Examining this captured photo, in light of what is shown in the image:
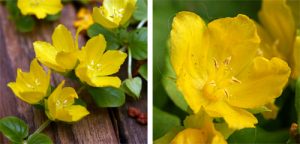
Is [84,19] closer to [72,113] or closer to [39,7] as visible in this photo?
[39,7]

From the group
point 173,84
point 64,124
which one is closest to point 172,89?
point 173,84

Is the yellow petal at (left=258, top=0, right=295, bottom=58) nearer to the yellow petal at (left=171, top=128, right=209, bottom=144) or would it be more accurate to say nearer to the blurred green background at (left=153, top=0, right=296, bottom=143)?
the blurred green background at (left=153, top=0, right=296, bottom=143)

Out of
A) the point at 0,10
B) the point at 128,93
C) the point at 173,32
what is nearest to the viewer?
the point at 173,32

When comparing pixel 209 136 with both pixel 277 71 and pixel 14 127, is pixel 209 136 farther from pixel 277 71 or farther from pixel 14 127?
pixel 14 127

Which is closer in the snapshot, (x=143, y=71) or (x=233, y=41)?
(x=233, y=41)

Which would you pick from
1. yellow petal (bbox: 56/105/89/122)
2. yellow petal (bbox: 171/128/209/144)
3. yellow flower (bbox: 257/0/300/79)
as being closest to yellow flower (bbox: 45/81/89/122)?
yellow petal (bbox: 56/105/89/122)

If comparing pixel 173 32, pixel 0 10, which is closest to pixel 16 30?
pixel 0 10
